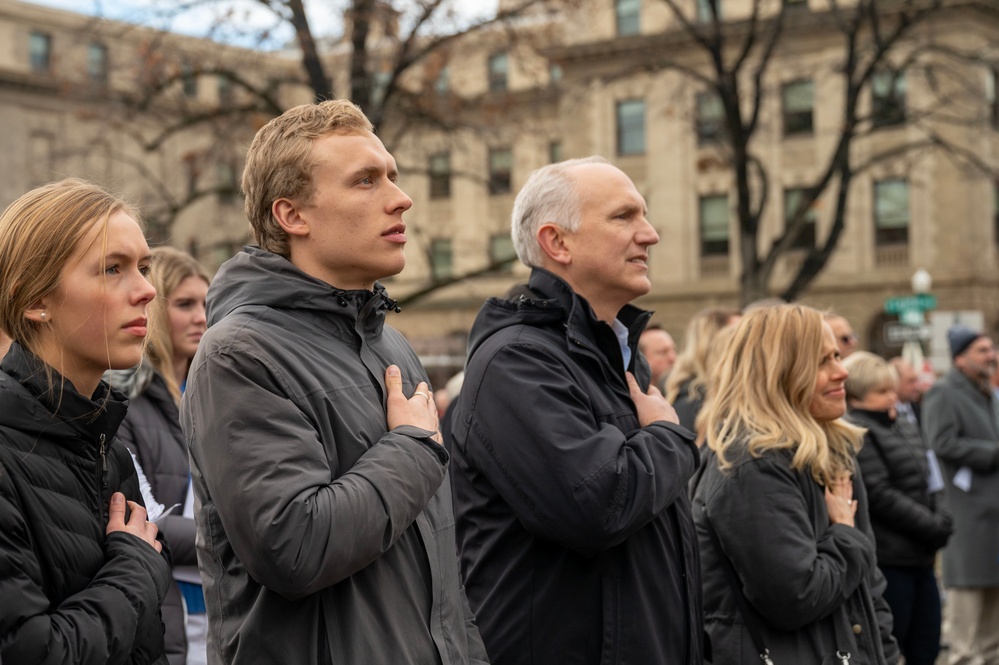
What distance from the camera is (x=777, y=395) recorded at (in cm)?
452

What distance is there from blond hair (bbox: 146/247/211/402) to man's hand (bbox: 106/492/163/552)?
1.43 metres

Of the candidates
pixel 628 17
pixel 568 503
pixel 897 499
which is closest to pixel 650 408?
pixel 568 503

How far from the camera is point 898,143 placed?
3519cm

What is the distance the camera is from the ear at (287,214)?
9.98ft

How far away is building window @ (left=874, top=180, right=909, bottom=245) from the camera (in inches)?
1410

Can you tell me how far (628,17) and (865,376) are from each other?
108 feet

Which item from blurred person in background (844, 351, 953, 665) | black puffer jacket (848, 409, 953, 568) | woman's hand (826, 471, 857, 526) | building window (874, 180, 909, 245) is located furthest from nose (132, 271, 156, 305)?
building window (874, 180, 909, 245)

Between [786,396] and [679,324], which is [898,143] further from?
[786,396]

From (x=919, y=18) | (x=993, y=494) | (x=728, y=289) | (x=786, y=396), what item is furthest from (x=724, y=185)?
(x=786, y=396)

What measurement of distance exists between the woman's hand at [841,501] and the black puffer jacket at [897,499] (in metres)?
2.48

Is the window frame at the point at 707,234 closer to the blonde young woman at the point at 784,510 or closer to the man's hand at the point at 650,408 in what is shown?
the blonde young woman at the point at 784,510

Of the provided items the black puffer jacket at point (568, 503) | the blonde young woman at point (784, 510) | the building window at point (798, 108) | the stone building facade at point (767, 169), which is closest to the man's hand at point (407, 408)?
the black puffer jacket at point (568, 503)

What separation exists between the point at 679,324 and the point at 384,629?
37.1 meters

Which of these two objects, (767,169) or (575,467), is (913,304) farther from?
(575,467)
